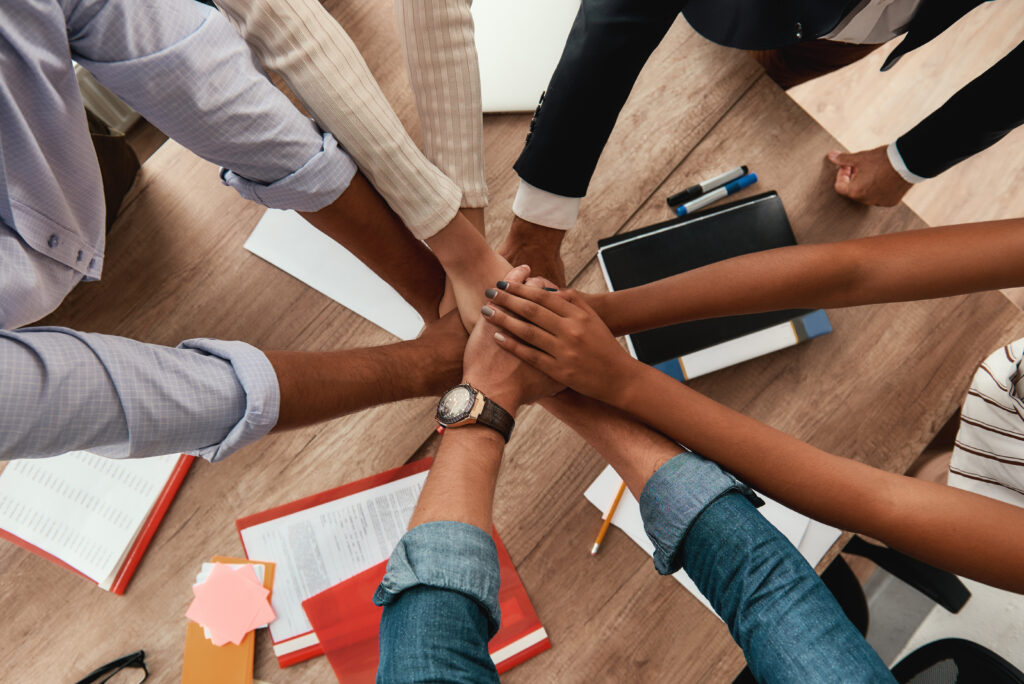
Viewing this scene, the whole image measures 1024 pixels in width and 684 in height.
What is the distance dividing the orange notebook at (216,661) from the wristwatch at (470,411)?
1.47 ft

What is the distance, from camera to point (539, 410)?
95 centimetres

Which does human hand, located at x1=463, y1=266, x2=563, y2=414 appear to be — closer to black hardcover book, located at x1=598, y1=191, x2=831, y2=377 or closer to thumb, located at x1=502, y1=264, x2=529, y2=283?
thumb, located at x1=502, y1=264, x2=529, y2=283

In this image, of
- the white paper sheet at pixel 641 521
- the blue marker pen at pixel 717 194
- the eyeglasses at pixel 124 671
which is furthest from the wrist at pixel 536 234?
the eyeglasses at pixel 124 671

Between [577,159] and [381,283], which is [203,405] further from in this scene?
[577,159]

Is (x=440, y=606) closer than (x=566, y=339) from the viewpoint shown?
Yes

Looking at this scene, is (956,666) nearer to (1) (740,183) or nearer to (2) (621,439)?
(2) (621,439)

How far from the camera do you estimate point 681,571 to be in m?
0.88

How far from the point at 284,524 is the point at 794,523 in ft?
2.73

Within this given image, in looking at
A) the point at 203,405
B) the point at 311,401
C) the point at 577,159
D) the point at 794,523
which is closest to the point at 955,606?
the point at 794,523

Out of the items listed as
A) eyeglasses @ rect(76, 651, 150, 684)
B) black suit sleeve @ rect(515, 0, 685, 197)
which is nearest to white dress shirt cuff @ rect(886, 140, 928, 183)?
black suit sleeve @ rect(515, 0, 685, 197)

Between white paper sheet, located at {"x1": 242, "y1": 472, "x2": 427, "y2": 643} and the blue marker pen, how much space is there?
65 cm

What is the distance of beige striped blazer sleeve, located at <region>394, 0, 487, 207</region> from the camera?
83cm

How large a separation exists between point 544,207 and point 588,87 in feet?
0.62

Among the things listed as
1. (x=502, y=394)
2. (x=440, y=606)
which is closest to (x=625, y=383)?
(x=502, y=394)
